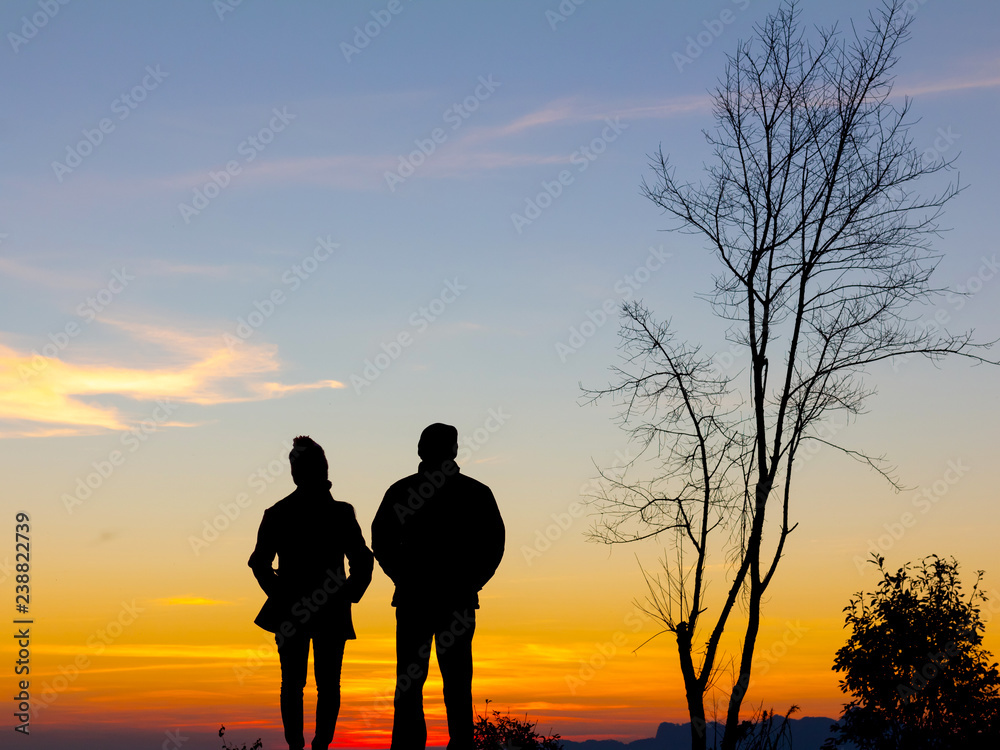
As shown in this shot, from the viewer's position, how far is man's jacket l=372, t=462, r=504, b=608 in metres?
6.75

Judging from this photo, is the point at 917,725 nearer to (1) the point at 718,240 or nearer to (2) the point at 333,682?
(1) the point at 718,240

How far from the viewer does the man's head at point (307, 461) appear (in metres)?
7.48

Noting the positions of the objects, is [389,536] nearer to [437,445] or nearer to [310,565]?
[437,445]

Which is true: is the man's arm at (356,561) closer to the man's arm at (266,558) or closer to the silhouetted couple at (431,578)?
the silhouetted couple at (431,578)

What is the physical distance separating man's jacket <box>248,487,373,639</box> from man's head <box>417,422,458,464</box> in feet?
4.01

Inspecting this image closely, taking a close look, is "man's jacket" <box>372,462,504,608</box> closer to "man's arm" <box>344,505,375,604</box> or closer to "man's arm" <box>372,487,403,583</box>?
"man's arm" <box>372,487,403,583</box>

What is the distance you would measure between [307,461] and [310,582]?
A: 0.94 m

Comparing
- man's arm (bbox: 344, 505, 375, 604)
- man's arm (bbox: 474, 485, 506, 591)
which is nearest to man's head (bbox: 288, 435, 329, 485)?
man's arm (bbox: 344, 505, 375, 604)

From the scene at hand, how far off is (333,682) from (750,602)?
28.3 ft

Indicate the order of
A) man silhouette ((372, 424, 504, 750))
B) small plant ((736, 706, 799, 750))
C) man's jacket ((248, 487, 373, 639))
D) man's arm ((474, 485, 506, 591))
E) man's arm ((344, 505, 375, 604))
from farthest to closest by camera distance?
small plant ((736, 706, 799, 750)) → man's arm ((344, 505, 375, 604)) → man's jacket ((248, 487, 373, 639)) → man's arm ((474, 485, 506, 591)) → man silhouette ((372, 424, 504, 750))

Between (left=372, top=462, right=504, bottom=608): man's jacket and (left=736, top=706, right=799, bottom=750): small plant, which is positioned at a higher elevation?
(left=372, top=462, right=504, bottom=608): man's jacket

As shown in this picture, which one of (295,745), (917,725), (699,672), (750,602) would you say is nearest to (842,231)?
(750,602)

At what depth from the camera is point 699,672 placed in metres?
14.8

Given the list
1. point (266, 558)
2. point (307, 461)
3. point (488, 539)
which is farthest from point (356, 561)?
point (488, 539)
